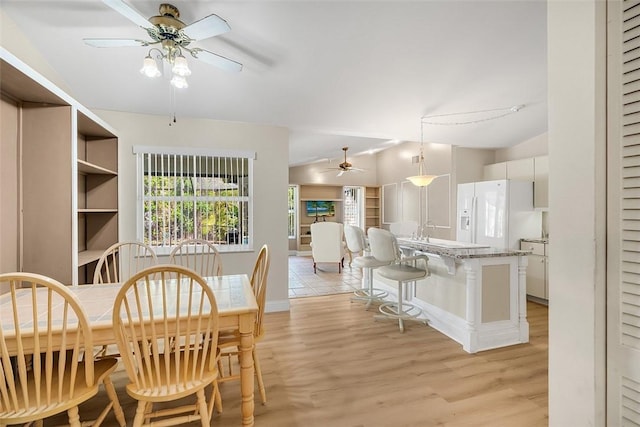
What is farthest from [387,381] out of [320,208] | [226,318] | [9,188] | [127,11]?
[320,208]

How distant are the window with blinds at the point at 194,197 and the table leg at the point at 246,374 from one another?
7.20 feet

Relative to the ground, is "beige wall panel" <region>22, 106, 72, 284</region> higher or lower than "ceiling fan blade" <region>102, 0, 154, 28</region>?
lower

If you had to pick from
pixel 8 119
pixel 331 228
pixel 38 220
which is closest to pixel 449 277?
pixel 331 228

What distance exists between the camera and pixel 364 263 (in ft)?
12.2

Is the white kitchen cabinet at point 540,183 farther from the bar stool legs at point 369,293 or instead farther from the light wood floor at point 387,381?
the bar stool legs at point 369,293

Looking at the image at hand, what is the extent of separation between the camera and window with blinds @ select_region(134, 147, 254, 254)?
11.0 ft

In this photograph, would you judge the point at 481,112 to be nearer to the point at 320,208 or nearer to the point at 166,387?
the point at 166,387

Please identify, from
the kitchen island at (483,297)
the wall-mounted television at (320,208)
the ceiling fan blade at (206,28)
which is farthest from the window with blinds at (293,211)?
the ceiling fan blade at (206,28)

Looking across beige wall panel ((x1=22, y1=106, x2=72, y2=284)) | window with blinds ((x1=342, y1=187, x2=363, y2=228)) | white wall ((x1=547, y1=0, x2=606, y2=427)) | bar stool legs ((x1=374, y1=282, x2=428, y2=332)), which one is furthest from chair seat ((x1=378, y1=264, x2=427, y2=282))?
window with blinds ((x1=342, y1=187, x2=363, y2=228))

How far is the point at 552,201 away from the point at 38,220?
3.15 metres

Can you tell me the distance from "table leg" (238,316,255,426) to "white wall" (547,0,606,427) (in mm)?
1396

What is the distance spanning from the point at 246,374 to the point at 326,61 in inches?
98.7

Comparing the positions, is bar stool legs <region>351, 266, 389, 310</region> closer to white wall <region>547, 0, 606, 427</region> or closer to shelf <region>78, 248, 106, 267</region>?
white wall <region>547, 0, 606, 427</region>

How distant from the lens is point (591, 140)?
3.44ft
